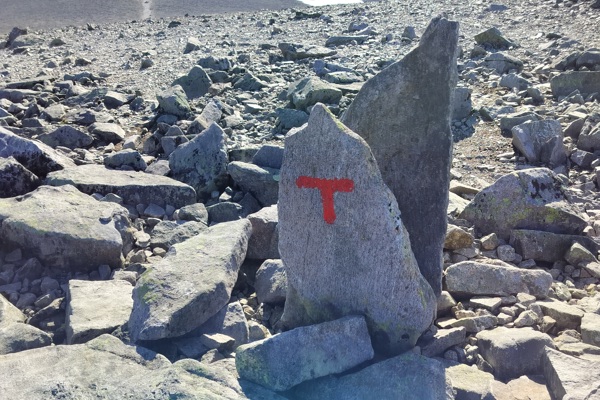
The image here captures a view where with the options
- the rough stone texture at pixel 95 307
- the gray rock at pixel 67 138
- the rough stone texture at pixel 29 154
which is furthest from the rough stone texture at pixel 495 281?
the gray rock at pixel 67 138

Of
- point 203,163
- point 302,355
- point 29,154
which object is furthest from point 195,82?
point 302,355

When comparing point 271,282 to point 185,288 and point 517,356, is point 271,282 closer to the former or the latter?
point 185,288

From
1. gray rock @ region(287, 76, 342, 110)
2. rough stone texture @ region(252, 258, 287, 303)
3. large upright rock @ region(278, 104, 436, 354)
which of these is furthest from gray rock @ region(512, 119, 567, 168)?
large upright rock @ region(278, 104, 436, 354)

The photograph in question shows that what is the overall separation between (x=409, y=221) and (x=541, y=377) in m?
1.30

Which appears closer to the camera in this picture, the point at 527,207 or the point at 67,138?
the point at 527,207

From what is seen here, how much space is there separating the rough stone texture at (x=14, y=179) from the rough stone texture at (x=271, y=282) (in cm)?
318

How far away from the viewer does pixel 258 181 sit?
752 cm

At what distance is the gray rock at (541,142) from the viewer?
7.96 m

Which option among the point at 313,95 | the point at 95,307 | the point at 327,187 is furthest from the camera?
the point at 313,95

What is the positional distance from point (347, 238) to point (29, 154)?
500cm

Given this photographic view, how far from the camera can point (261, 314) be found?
17.0 feet

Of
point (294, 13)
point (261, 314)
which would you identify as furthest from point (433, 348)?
point (294, 13)

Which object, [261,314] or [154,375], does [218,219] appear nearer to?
[261,314]

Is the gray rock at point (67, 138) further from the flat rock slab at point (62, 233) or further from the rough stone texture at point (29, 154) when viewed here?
the flat rock slab at point (62, 233)
